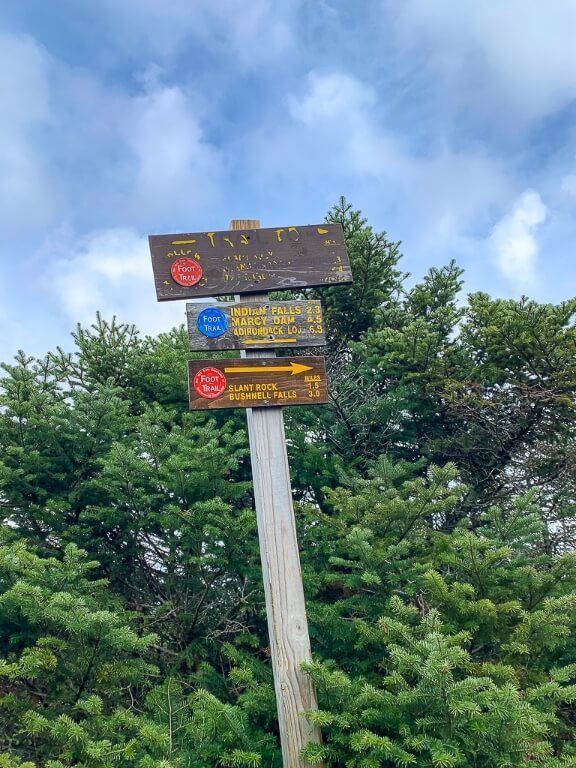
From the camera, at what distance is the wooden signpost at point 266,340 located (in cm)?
511

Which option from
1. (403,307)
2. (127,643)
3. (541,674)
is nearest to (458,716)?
(541,674)

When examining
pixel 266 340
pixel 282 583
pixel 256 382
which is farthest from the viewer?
pixel 266 340

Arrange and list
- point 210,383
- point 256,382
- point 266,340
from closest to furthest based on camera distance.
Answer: point 210,383 < point 256,382 < point 266,340

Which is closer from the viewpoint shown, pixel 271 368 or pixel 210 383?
pixel 210 383

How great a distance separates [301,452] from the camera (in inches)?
337

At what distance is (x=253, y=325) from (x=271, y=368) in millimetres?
470

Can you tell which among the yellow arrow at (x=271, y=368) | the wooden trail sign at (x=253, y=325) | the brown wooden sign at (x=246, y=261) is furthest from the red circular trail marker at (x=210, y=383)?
the brown wooden sign at (x=246, y=261)

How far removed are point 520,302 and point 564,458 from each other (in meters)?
2.43

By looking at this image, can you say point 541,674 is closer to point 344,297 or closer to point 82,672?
point 82,672

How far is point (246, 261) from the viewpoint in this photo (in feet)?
19.2

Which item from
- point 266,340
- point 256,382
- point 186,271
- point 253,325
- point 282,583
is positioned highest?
point 186,271

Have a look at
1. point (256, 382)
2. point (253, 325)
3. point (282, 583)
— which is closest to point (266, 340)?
point (253, 325)

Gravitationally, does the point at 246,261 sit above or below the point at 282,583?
above

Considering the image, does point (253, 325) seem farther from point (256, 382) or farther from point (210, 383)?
point (210, 383)
